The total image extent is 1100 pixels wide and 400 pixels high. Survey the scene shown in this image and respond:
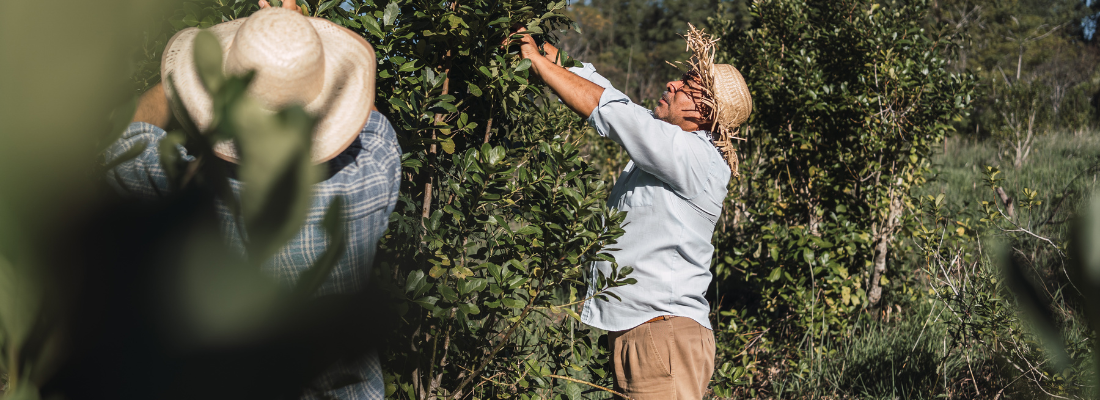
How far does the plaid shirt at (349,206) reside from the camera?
49 cm

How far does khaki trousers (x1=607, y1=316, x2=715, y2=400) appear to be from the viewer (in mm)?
1977

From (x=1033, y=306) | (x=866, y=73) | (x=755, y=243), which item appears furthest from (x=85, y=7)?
(x=866, y=73)

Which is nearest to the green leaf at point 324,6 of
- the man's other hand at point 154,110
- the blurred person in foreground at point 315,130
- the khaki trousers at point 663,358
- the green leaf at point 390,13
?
the green leaf at point 390,13

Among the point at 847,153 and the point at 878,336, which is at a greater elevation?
the point at 847,153

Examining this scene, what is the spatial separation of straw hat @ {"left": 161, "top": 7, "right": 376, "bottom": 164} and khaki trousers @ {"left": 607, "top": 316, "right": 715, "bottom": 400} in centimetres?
128

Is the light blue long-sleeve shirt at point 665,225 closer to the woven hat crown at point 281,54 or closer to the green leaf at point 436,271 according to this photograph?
the green leaf at point 436,271

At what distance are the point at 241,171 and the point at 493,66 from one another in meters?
1.36

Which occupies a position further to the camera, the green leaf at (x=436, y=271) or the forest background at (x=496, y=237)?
the green leaf at (x=436, y=271)

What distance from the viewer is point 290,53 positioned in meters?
0.68

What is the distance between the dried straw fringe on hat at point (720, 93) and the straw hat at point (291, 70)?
124 cm

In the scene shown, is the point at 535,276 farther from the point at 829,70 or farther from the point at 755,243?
the point at 829,70

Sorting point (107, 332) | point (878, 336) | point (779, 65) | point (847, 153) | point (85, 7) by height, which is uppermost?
point (85, 7)

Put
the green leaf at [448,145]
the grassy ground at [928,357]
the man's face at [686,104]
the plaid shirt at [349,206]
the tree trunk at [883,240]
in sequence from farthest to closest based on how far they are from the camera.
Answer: the tree trunk at [883,240] → the grassy ground at [928,357] → the man's face at [686,104] → the green leaf at [448,145] → the plaid shirt at [349,206]

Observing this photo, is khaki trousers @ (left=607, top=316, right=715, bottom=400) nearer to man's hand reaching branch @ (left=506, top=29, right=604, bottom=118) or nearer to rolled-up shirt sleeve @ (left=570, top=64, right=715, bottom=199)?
rolled-up shirt sleeve @ (left=570, top=64, right=715, bottom=199)
